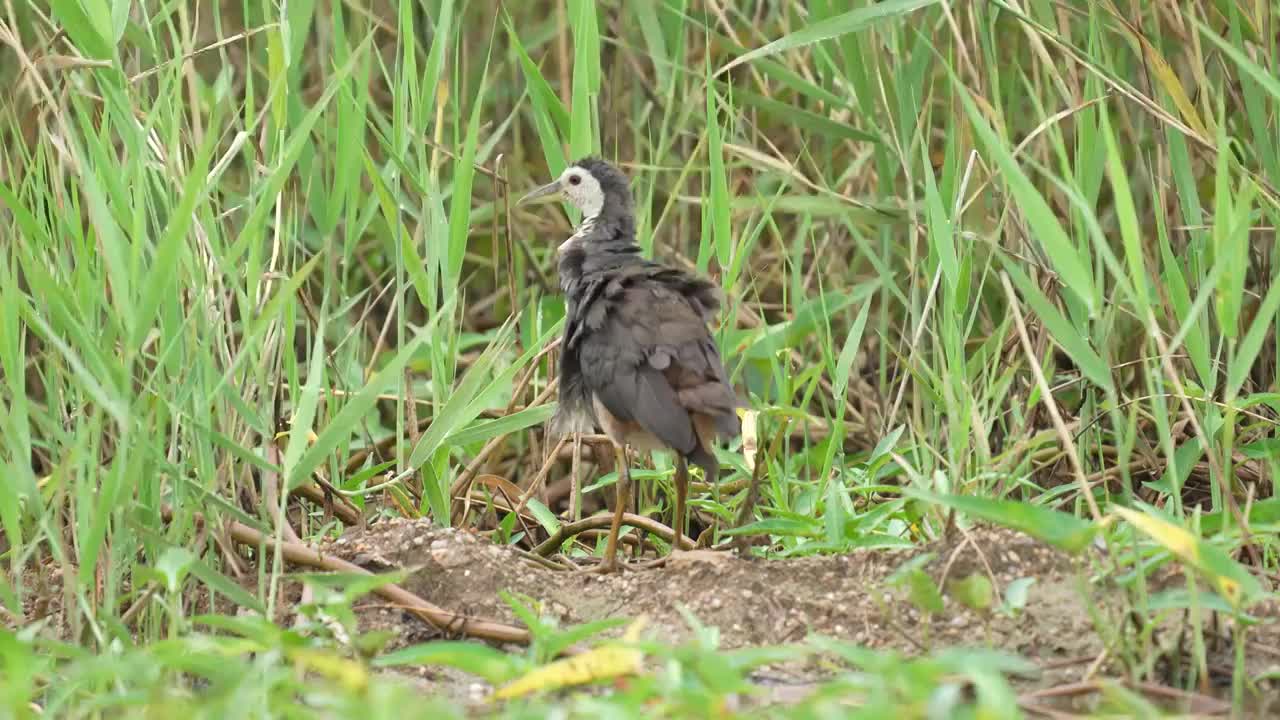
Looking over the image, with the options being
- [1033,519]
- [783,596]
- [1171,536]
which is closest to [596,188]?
[783,596]

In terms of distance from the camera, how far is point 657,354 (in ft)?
12.0

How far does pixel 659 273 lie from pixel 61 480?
1.45m

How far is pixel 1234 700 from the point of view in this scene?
106 inches

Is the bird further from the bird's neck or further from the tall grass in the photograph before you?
the tall grass

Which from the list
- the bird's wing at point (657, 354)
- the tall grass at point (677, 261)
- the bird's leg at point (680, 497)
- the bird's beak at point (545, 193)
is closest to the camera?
the tall grass at point (677, 261)

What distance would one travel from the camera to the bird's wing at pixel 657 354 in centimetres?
356

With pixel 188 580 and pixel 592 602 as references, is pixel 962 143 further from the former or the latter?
pixel 188 580

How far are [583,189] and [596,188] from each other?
38mm

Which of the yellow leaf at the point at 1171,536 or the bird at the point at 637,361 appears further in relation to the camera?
the bird at the point at 637,361

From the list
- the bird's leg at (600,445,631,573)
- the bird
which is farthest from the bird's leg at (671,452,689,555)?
the bird's leg at (600,445,631,573)

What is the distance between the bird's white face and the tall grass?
6 centimetres

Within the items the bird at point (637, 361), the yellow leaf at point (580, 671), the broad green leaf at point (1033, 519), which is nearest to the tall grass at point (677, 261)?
the broad green leaf at point (1033, 519)

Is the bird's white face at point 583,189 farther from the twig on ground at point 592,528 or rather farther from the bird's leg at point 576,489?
the twig on ground at point 592,528

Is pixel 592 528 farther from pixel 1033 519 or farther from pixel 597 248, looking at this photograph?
pixel 1033 519
